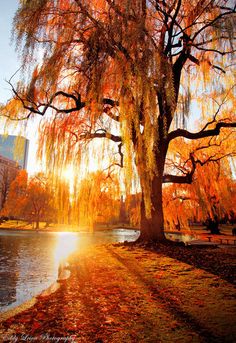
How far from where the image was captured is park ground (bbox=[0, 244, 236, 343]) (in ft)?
8.84

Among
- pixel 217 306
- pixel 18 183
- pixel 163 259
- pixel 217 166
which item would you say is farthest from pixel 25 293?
pixel 18 183

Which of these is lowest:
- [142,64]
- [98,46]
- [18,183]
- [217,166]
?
[217,166]

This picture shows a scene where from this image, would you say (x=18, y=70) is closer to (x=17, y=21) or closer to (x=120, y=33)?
(x=17, y=21)

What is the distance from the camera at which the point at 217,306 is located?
11.2ft

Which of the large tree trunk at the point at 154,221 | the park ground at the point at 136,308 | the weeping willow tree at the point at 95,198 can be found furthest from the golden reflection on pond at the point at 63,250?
the park ground at the point at 136,308

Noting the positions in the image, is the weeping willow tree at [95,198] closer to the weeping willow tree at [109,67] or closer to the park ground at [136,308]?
the weeping willow tree at [109,67]

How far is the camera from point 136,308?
11.2ft

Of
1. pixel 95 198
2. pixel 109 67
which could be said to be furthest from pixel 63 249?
pixel 109 67

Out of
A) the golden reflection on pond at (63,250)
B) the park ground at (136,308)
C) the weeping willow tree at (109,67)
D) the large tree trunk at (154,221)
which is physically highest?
the weeping willow tree at (109,67)

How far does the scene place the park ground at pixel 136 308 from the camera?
2695 millimetres

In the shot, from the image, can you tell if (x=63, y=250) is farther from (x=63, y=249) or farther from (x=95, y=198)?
(x=95, y=198)

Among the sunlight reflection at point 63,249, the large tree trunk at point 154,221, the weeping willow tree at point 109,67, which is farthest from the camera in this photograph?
the sunlight reflection at point 63,249

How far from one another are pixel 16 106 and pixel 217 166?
8362 mm

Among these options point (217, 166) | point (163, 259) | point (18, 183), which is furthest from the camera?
point (18, 183)
